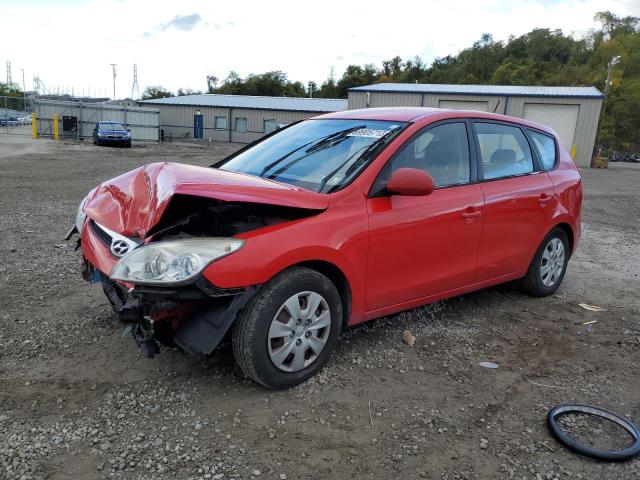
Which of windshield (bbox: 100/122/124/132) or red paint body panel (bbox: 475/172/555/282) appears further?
windshield (bbox: 100/122/124/132)

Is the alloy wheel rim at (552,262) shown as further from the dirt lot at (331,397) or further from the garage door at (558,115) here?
the garage door at (558,115)

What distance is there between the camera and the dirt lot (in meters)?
2.57

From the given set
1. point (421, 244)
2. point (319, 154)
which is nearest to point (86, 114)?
point (319, 154)

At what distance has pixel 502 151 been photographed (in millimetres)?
4578

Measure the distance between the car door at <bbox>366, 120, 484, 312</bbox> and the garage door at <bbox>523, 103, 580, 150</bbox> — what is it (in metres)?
31.3

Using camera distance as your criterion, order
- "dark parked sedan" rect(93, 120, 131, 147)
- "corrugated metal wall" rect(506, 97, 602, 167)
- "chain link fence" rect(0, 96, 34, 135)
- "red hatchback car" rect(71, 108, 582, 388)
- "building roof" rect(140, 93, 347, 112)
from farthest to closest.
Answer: "chain link fence" rect(0, 96, 34, 135)
"building roof" rect(140, 93, 347, 112)
"corrugated metal wall" rect(506, 97, 602, 167)
"dark parked sedan" rect(93, 120, 131, 147)
"red hatchback car" rect(71, 108, 582, 388)

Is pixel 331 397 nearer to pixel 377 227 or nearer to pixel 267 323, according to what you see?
pixel 267 323

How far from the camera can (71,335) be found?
3.82m

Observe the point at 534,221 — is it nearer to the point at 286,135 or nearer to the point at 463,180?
the point at 463,180

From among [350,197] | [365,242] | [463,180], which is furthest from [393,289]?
[463,180]

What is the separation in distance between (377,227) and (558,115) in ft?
110

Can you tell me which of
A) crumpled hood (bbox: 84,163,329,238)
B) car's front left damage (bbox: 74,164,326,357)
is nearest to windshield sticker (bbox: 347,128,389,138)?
crumpled hood (bbox: 84,163,329,238)

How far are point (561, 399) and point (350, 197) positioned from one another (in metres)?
1.82

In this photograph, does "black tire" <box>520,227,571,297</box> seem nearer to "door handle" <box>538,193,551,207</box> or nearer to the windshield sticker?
"door handle" <box>538,193,551,207</box>
